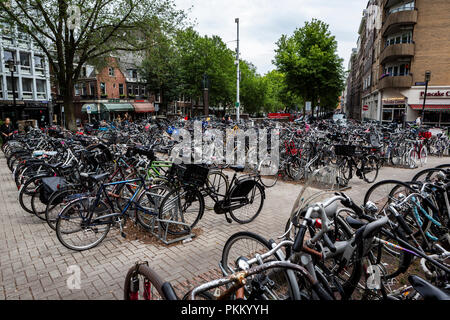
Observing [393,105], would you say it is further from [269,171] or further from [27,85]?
[27,85]

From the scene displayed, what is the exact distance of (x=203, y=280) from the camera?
341cm

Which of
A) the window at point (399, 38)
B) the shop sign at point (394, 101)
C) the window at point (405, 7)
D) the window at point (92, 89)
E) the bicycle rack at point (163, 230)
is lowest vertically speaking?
the bicycle rack at point (163, 230)

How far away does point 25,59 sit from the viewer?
3319 cm

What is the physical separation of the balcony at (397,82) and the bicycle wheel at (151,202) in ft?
96.1

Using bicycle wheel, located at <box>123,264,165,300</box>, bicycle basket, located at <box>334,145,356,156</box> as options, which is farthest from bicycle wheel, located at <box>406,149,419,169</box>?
bicycle wheel, located at <box>123,264,165,300</box>

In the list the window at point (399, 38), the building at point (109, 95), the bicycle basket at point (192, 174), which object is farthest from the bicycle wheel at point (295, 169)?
the building at point (109, 95)

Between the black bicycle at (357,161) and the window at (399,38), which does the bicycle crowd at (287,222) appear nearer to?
the black bicycle at (357,161)

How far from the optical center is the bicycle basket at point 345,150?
23.4ft

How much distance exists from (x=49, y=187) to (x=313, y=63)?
1183 inches

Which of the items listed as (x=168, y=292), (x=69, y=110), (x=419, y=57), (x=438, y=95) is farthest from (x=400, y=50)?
(x=168, y=292)

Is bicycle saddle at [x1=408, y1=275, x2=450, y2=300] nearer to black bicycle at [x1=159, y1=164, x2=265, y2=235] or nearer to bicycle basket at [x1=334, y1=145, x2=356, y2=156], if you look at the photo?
black bicycle at [x1=159, y1=164, x2=265, y2=235]
